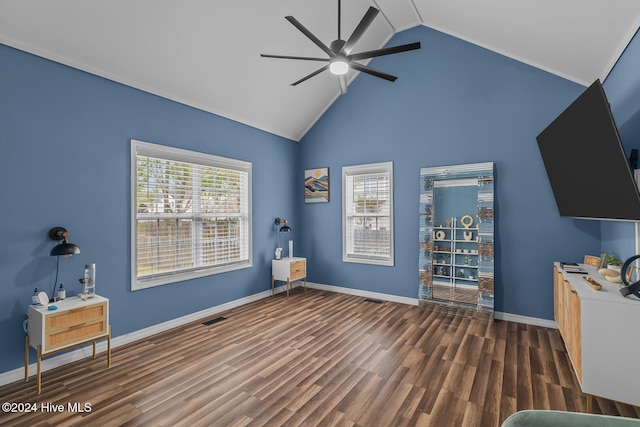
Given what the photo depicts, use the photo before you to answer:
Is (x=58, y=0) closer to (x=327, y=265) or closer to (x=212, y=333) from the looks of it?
(x=212, y=333)

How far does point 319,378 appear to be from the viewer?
8.86 ft

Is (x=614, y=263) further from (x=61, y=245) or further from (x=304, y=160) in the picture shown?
(x=61, y=245)

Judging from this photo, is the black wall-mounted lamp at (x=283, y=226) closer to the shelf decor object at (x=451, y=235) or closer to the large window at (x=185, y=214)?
the large window at (x=185, y=214)

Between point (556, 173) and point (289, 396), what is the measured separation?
3.37m

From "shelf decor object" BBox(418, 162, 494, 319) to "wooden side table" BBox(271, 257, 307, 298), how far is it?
82.9 inches

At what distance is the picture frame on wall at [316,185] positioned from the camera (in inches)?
227

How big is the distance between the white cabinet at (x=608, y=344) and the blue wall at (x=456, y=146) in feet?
5.76

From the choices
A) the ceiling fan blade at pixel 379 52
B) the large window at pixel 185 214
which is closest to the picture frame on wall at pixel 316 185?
the large window at pixel 185 214

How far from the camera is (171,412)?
2230mm

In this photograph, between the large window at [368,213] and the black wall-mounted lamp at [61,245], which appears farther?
the large window at [368,213]

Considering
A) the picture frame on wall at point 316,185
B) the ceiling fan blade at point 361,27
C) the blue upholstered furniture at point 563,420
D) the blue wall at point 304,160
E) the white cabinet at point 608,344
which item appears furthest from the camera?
the picture frame on wall at point 316,185

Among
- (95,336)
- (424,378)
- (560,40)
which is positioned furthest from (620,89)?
(95,336)

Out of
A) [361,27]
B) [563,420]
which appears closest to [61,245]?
[361,27]

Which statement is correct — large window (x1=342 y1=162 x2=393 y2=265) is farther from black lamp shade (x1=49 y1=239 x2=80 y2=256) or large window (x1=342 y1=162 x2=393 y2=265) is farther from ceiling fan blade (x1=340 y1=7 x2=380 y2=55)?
black lamp shade (x1=49 y1=239 x2=80 y2=256)
